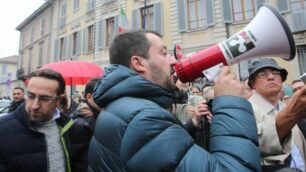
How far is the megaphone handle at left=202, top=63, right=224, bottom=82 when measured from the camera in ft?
4.95

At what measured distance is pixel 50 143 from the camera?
2.01 m

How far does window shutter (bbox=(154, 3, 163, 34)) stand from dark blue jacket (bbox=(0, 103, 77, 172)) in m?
12.5

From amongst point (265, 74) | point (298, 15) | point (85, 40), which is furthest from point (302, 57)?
point (85, 40)

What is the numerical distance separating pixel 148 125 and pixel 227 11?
11.8 meters

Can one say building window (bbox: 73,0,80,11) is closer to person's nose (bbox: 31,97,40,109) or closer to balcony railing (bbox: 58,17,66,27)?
balcony railing (bbox: 58,17,66,27)

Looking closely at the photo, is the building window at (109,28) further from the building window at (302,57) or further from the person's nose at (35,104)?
the person's nose at (35,104)

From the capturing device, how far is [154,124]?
1115 mm

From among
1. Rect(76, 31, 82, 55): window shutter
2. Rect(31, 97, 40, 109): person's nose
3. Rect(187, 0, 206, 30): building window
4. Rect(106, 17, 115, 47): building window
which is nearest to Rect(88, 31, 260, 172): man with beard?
Rect(31, 97, 40, 109): person's nose

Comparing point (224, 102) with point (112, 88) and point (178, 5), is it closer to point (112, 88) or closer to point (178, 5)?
point (112, 88)

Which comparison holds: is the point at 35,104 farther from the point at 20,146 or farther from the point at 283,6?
the point at 283,6

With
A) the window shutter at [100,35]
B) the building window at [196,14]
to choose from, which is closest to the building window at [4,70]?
the window shutter at [100,35]

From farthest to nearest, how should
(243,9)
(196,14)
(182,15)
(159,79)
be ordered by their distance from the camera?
(182,15) → (196,14) → (243,9) → (159,79)

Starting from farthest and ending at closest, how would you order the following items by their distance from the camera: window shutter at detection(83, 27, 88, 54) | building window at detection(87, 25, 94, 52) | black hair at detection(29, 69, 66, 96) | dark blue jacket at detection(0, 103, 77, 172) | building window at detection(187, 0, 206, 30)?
window shutter at detection(83, 27, 88, 54) < building window at detection(87, 25, 94, 52) < building window at detection(187, 0, 206, 30) < black hair at detection(29, 69, 66, 96) < dark blue jacket at detection(0, 103, 77, 172)

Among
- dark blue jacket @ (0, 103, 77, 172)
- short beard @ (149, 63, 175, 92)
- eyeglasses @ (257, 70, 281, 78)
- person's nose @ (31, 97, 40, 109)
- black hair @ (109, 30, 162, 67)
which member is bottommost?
dark blue jacket @ (0, 103, 77, 172)
